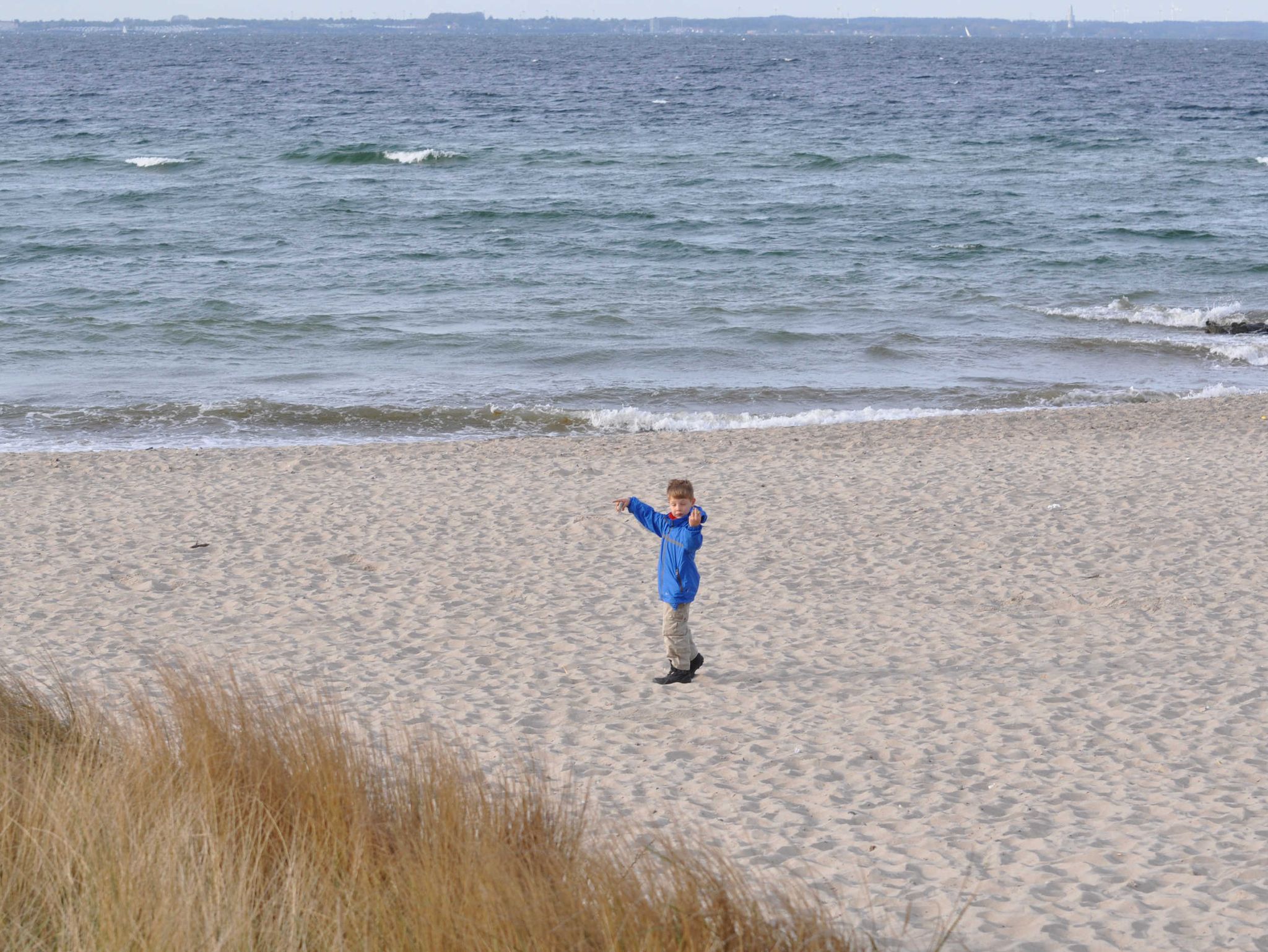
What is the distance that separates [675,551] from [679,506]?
0.25 m

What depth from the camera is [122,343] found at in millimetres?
18594

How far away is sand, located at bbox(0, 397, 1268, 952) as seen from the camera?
498 cm

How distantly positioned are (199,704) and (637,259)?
2165 centimetres

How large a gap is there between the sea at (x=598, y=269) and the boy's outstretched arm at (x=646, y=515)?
828cm

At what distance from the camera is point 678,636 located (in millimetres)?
6766

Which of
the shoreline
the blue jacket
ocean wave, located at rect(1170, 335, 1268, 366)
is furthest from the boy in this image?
ocean wave, located at rect(1170, 335, 1268, 366)

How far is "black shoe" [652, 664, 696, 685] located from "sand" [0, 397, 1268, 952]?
4.1 inches

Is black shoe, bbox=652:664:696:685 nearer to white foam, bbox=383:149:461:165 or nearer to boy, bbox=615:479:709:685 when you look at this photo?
boy, bbox=615:479:709:685

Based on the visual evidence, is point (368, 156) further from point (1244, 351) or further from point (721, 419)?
point (1244, 351)

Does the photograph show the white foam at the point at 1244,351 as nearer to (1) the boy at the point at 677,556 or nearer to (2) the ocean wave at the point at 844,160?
(1) the boy at the point at 677,556

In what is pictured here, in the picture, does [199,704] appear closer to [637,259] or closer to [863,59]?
[637,259]

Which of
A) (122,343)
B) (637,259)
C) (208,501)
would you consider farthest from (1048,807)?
(637,259)

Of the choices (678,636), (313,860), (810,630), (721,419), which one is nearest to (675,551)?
(678,636)

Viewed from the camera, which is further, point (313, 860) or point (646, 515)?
point (646, 515)
